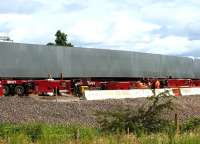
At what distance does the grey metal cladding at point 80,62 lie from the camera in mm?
37812

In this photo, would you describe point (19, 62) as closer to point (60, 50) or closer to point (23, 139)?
point (60, 50)

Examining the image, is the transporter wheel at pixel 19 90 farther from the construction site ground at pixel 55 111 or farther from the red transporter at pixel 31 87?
the construction site ground at pixel 55 111

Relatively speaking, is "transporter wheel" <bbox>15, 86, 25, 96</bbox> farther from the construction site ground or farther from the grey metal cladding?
the construction site ground

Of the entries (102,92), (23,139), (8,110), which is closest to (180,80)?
(102,92)

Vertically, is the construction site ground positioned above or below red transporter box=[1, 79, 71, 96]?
below

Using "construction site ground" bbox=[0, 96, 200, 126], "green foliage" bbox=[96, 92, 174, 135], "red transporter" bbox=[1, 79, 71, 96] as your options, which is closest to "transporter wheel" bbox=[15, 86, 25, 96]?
"red transporter" bbox=[1, 79, 71, 96]

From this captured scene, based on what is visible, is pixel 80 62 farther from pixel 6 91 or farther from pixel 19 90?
pixel 6 91

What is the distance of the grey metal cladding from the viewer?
37812mm

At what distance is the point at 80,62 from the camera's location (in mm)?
43219

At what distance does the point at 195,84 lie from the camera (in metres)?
56.1

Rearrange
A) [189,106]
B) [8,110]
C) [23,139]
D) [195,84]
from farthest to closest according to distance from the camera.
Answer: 1. [195,84]
2. [189,106]
3. [8,110]
4. [23,139]

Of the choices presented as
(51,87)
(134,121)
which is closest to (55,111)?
(51,87)

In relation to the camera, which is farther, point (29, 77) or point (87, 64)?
point (87, 64)

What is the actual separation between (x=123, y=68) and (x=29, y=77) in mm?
10643
